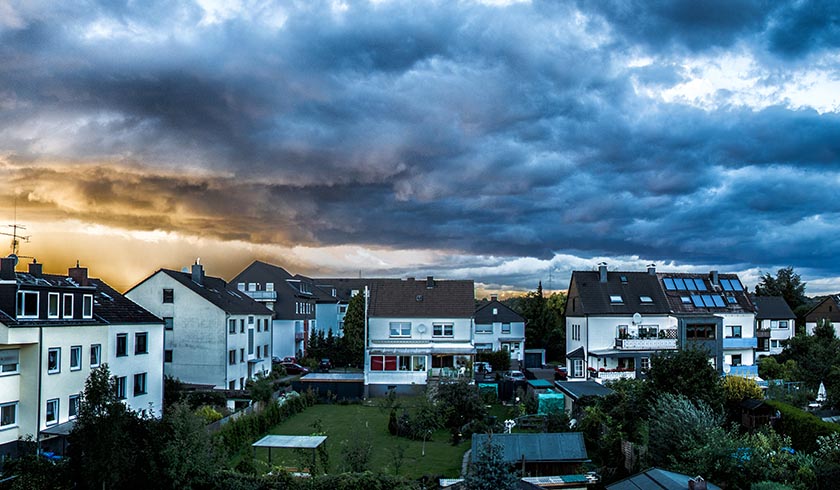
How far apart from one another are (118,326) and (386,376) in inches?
701

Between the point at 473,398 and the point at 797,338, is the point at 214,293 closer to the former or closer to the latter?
the point at 473,398

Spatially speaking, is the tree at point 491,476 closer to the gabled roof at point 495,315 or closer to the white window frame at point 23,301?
the white window frame at point 23,301

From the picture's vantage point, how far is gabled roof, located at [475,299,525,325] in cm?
6353

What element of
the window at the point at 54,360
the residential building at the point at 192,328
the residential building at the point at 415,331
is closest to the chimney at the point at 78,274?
the window at the point at 54,360

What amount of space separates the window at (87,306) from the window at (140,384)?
16.1ft

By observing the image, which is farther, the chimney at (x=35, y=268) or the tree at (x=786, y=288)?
the tree at (x=786, y=288)

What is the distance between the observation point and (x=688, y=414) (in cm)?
2303

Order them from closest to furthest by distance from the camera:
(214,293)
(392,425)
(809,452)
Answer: (809,452) → (392,425) → (214,293)

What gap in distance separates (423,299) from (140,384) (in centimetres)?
2206

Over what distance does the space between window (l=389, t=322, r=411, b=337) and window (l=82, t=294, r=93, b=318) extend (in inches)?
919

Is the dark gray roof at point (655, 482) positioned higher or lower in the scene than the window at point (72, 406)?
higher

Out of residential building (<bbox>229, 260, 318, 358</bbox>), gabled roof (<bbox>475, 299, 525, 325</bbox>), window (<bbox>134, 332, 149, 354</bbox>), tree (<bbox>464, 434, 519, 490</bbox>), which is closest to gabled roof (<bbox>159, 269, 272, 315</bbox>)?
residential building (<bbox>229, 260, 318, 358</bbox>)

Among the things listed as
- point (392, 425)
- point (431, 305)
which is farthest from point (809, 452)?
point (431, 305)

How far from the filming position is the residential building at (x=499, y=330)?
2494 inches
